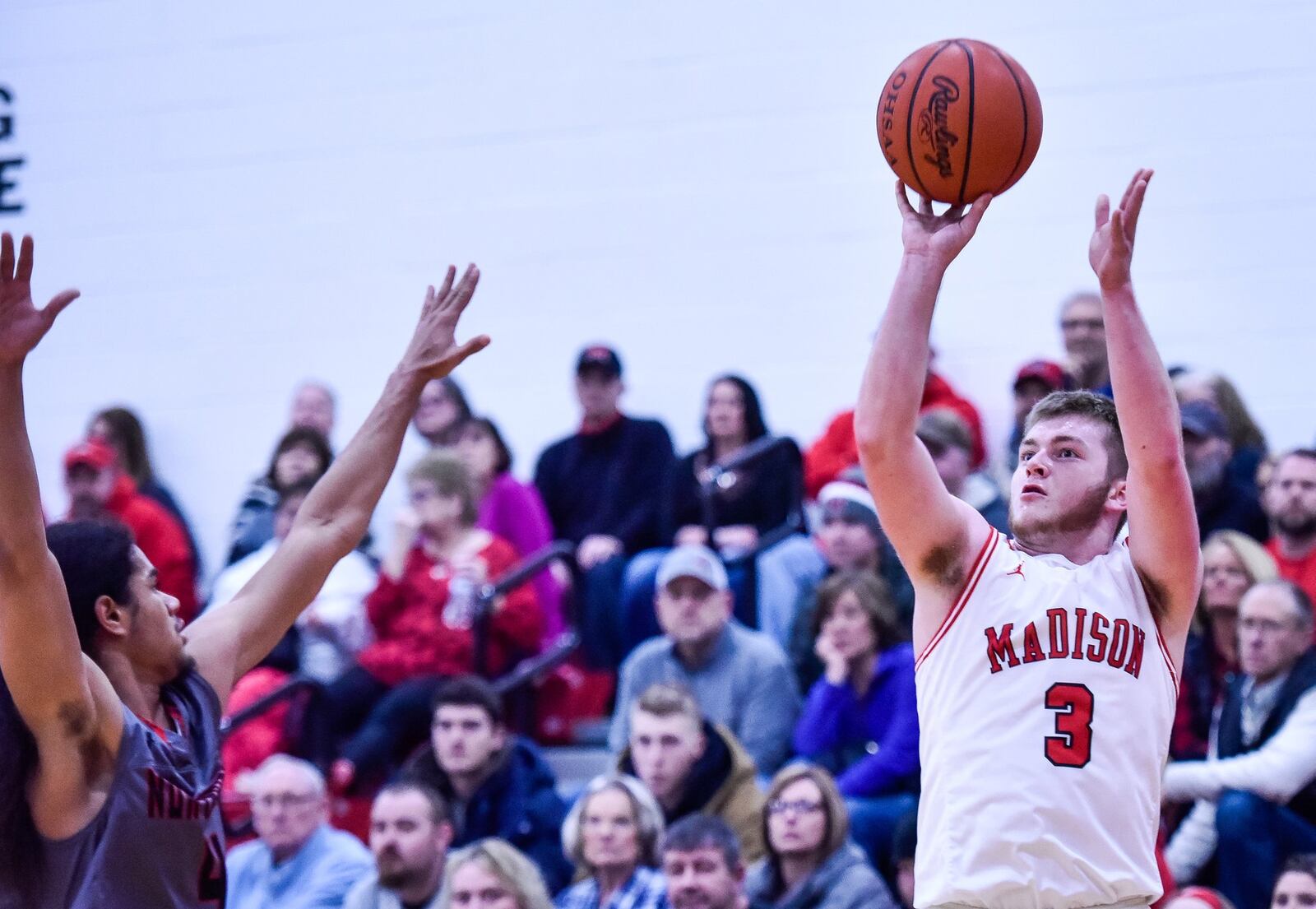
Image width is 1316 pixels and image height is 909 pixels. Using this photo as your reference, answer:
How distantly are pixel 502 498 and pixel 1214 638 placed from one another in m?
3.32

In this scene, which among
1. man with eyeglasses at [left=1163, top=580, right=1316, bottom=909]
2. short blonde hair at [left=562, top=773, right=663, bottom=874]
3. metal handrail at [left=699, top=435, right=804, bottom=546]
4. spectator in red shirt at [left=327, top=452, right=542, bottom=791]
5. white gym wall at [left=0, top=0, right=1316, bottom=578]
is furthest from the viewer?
white gym wall at [left=0, top=0, right=1316, bottom=578]

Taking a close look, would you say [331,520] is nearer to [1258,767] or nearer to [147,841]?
[147,841]

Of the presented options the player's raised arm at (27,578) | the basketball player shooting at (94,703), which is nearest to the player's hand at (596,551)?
the basketball player shooting at (94,703)

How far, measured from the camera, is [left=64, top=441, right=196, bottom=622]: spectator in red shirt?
912 centimetres

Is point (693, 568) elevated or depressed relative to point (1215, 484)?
depressed

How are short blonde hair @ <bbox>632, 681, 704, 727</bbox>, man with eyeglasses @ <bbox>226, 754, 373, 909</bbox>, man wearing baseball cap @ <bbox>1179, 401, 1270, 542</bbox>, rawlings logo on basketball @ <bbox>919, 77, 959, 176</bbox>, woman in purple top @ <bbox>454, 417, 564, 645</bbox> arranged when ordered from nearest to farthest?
rawlings logo on basketball @ <bbox>919, 77, 959, 176</bbox>
short blonde hair @ <bbox>632, 681, 704, 727</bbox>
man with eyeglasses @ <bbox>226, 754, 373, 909</bbox>
man wearing baseball cap @ <bbox>1179, 401, 1270, 542</bbox>
woman in purple top @ <bbox>454, 417, 564, 645</bbox>

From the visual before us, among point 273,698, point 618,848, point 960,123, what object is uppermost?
point 960,123

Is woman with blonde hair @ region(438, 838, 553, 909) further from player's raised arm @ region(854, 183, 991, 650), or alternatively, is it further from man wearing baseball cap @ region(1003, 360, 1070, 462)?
player's raised arm @ region(854, 183, 991, 650)

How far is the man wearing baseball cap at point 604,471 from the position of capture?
8367 millimetres

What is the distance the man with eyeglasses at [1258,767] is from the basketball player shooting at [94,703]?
11.2 ft

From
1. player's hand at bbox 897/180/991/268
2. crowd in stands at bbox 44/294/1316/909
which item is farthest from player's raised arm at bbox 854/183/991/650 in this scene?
crowd in stands at bbox 44/294/1316/909

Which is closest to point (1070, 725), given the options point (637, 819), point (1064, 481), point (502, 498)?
point (1064, 481)

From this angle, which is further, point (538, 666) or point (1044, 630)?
point (538, 666)

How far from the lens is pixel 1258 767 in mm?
5941
